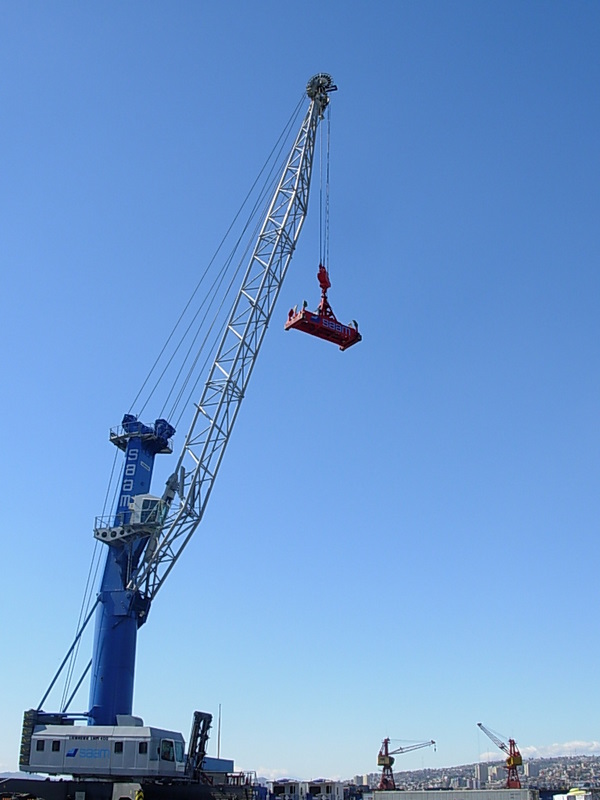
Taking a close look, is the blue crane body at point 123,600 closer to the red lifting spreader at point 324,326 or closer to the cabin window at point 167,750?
the cabin window at point 167,750

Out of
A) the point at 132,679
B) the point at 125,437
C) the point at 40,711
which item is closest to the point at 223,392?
the point at 125,437

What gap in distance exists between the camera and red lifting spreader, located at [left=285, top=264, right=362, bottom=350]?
5162 centimetres

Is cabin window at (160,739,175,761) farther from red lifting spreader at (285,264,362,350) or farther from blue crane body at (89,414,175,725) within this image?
red lifting spreader at (285,264,362,350)

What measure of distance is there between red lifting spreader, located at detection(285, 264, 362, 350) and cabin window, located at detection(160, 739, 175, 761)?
88.5 ft

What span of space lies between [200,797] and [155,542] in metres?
19.2

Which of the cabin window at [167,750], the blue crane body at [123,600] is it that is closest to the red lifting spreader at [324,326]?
the blue crane body at [123,600]

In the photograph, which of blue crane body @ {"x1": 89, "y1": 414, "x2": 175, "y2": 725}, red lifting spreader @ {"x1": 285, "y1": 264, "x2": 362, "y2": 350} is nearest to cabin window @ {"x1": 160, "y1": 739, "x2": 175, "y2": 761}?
blue crane body @ {"x1": 89, "y1": 414, "x2": 175, "y2": 725}

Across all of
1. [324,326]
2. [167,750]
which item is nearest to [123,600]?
[167,750]

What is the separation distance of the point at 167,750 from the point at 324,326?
28364 mm

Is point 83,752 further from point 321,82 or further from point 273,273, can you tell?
point 321,82

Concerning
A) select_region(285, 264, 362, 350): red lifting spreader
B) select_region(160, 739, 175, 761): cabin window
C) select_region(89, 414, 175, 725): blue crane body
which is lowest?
select_region(160, 739, 175, 761): cabin window

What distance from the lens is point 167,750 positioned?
4775 centimetres

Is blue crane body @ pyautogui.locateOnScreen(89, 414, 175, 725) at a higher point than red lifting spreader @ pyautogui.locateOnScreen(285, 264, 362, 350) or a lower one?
lower

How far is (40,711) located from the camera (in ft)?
185
